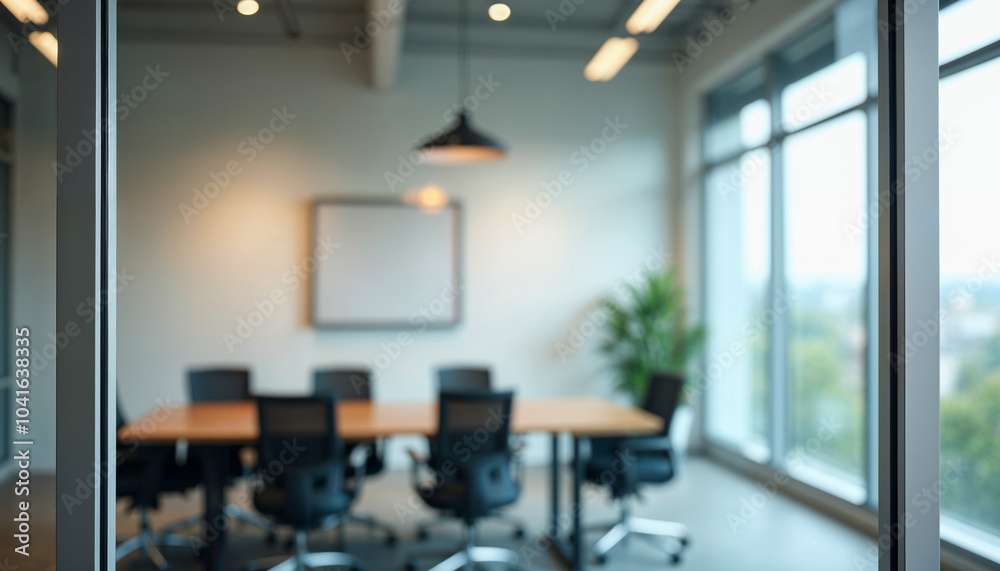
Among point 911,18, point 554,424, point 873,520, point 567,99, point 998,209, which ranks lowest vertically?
point 873,520

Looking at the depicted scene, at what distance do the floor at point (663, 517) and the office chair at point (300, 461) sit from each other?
0.69 m

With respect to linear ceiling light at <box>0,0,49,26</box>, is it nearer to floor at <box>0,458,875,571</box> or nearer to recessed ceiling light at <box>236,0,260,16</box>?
recessed ceiling light at <box>236,0,260,16</box>

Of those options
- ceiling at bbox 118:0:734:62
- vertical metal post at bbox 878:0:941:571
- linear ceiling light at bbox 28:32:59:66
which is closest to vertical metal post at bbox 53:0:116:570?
linear ceiling light at bbox 28:32:59:66

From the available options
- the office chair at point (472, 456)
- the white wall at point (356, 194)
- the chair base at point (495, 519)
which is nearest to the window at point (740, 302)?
the white wall at point (356, 194)

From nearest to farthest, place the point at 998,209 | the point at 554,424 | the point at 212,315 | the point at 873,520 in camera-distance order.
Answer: the point at 998,209, the point at 554,424, the point at 873,520, the point at 212,315

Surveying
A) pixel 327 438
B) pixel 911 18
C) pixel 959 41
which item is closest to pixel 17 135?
pixel 327 438

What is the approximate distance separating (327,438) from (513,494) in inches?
41.0

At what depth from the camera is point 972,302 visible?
159 inches

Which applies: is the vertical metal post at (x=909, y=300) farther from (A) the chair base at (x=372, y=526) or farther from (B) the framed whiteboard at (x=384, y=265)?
(B) the framed whiteboard at (x=384, y=265)

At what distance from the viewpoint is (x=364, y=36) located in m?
6.64

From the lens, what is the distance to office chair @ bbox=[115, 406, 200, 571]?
13.3ft

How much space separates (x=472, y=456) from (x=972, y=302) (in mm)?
2818

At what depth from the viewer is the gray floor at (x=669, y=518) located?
173 inches

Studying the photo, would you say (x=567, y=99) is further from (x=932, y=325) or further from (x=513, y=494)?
(x=932, y=325)
